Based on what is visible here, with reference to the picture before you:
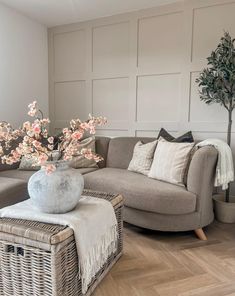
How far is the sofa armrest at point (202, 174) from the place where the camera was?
2266 mm

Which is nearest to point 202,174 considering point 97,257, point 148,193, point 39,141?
point 148,193

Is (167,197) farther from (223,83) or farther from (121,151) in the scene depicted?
(223,83)

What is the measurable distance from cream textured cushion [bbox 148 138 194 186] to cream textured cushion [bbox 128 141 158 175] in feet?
0.49

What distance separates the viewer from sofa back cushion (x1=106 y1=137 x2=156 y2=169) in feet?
10.4

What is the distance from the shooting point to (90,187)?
8.91 feet

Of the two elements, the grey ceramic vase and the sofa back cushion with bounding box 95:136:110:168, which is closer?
the grey ceramic vase

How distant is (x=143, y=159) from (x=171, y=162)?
16.7 inches

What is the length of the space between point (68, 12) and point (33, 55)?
2.58ft

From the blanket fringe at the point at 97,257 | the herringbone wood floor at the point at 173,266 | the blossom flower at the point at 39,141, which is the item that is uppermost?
the blossom flower at the point at 39,141

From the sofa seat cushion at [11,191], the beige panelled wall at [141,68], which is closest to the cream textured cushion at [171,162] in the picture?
the beige panelled wall at [141,68]

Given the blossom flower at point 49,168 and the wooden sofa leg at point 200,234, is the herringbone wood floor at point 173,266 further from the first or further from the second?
the blossom flower at point 49,168

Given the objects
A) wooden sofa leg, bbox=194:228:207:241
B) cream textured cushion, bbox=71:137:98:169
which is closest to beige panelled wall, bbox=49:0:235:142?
cream textured cushion, bbox=71:137:98:169

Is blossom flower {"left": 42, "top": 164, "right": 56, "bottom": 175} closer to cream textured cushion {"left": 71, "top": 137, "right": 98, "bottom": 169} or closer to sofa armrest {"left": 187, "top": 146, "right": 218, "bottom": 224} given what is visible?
sofa armrest {"left": 187, "top": 146, "right": 218, "bottom": 224}

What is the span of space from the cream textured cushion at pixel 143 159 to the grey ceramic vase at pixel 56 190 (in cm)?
125
